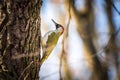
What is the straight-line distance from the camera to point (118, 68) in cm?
420

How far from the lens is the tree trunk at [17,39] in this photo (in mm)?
1356

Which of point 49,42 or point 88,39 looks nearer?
point 49,42

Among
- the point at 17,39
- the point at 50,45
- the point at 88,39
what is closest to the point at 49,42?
the point at 50,45

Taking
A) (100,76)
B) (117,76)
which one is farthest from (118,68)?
(100,76)

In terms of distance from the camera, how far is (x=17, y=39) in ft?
4.50

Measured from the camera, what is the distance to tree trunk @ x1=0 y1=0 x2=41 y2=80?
53.4 inches

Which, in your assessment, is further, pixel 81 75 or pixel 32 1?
pixel 81 75

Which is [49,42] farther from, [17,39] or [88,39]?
[88,39]

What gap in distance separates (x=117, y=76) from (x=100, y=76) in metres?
0.42

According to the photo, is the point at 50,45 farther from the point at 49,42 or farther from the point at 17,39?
the point at 17,39

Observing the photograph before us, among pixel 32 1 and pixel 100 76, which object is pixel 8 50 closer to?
pixel 32 1

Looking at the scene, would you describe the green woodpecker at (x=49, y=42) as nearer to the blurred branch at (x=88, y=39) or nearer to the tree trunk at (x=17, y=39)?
the tree trunk at (x=17, y=39)

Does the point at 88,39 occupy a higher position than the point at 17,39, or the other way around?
the point at 17,39

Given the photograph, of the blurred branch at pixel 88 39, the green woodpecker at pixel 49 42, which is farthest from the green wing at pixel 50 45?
the blurred branch at pixel 88 39
